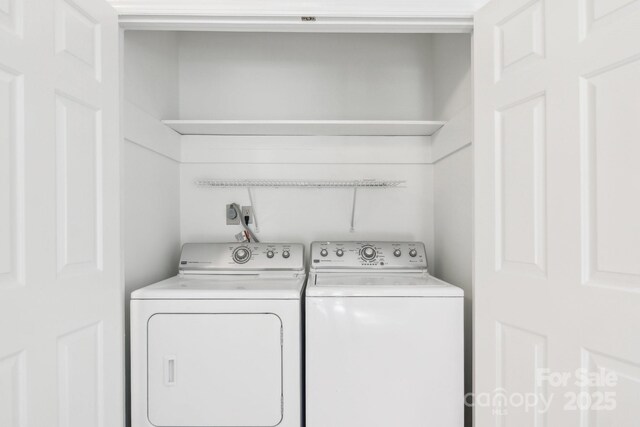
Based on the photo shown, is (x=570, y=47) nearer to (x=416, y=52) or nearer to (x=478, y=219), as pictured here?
(x=478, y=219)

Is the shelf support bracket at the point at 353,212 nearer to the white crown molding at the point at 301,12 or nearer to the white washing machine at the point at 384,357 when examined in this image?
the white washing machine at the point at 384,357

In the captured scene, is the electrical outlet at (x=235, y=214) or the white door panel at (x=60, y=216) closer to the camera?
the white door panel at (x=60, y=216)

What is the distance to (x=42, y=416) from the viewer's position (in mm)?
1121

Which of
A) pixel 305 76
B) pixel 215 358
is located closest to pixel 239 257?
pixel 215 358

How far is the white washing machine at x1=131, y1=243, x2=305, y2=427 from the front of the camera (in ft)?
5.25

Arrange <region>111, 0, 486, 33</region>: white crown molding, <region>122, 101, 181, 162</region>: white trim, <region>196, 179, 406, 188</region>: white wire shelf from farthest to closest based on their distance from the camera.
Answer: <region>196, 179, 406, 188</region>: white wire shelf
<region>122, 101, 181, 162</region>: white trim
<region>111, 0, 486, 33</region>: white crown molding

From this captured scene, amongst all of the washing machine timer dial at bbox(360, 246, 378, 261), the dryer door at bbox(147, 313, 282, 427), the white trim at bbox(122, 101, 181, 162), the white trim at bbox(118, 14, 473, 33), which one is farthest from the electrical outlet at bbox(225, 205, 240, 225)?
the white trim at bbox(118, 14, 473, 33)

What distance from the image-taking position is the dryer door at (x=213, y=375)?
1601 millimetres

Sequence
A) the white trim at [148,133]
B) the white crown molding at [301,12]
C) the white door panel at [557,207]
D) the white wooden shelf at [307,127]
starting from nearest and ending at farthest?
A: 1. the white door panel at [557,207]
2. the white crown molding at [301,12]
3. the white trim at [148,133]
4. the white wooden shelf at [307,127]

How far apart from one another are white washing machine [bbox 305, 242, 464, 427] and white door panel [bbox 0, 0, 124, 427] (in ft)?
2.50

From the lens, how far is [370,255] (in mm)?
2174

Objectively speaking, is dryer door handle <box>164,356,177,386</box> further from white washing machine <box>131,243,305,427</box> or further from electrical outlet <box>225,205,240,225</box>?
electrical outlet <box>225,205,240,225</box>

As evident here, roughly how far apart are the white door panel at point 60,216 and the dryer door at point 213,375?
161 millimetres

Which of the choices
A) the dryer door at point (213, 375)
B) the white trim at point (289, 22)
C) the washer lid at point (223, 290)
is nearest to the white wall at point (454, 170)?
the white trim at point (289, 22)
